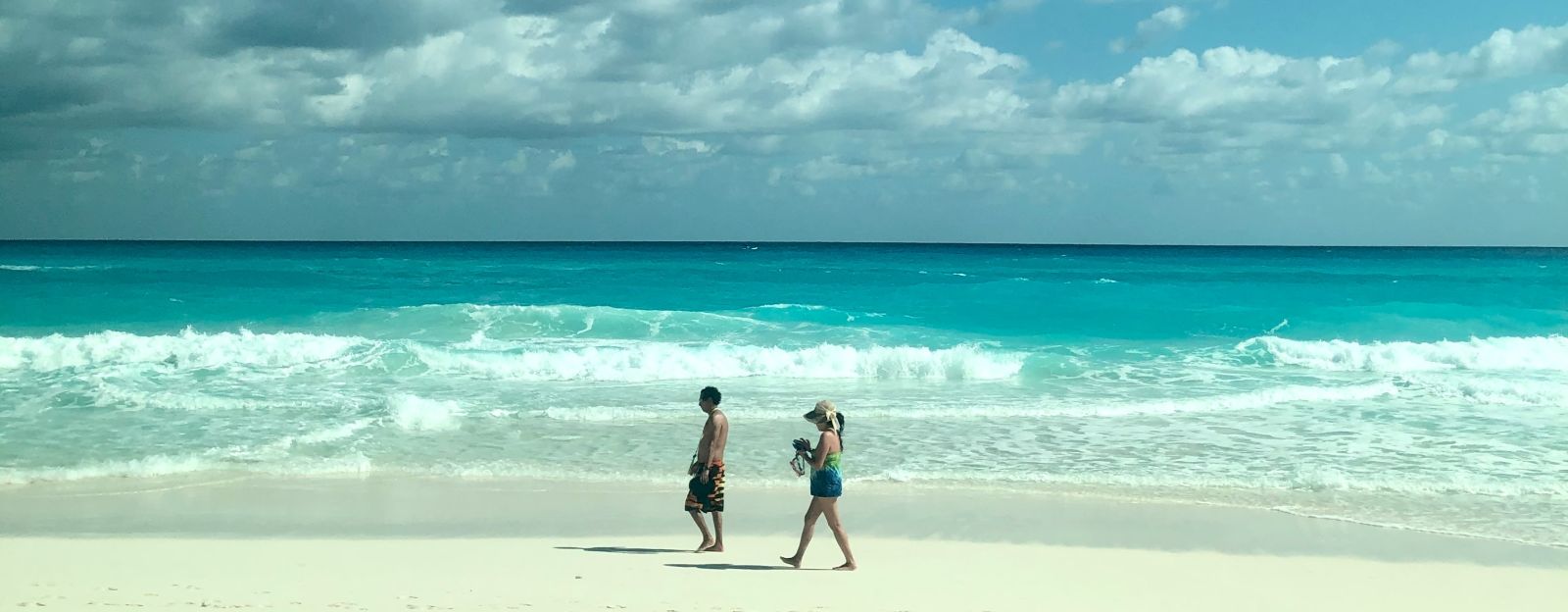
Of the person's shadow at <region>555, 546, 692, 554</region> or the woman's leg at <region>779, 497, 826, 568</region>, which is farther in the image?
the person's shadow at <region>555, 546, 692, 554</region>

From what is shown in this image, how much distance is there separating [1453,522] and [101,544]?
456 inches

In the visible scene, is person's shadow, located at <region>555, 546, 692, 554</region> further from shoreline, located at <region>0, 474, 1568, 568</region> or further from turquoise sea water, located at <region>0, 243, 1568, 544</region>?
turquoise sea water, located at <region>0, 243, 1568, 544</region>

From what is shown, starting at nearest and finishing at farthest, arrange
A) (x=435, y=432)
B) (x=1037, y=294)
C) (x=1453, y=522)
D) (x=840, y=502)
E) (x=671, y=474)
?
(x=1453, y=522) < (x=840, y=502) < (x=671, y=474) < (x=435, y=432) < (x=1037, y=294)

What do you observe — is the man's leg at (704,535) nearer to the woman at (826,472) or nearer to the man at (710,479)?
the man at (710,479)

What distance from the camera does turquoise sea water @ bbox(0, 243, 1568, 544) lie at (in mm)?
12094

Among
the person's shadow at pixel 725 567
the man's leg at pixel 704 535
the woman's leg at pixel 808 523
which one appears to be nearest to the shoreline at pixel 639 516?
the man's leg at pixel 704 535

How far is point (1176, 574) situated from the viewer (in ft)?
27.6

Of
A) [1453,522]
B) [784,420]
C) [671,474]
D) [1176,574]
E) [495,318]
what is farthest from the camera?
[495,318]

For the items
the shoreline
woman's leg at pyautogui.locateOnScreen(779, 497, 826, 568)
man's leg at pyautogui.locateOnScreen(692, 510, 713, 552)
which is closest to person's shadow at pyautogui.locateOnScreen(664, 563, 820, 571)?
woman's leg at pyautogui.locateOnScreen(779, 497, 826, 568)

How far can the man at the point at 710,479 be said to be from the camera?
28.8ft

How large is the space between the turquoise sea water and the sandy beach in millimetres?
910

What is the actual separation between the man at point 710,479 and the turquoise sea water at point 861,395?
3100mm

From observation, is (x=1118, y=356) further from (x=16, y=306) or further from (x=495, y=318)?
(x=16, y=306)

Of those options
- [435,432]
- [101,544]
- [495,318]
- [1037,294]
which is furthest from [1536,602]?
[1037,294]
